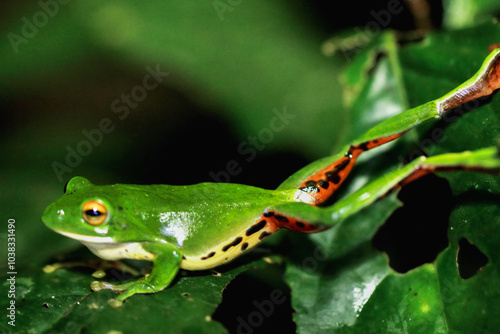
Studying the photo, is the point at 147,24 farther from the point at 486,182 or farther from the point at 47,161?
the point at 486,182

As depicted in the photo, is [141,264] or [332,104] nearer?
[141,264]

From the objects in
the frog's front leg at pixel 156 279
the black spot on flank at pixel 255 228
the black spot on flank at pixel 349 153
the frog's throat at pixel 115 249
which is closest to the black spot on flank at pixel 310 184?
the black spot on flank at pixel 349 153

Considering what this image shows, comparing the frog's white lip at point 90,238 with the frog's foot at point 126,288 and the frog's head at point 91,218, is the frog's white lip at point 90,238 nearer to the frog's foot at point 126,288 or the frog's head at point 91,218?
the frog's head at point 91,218

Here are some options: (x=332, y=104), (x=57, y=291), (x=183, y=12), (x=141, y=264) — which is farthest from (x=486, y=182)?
(x=183, y=12)

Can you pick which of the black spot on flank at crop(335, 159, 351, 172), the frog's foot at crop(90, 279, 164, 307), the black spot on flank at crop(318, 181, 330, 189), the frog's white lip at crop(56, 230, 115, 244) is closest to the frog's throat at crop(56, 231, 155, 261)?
the frog's white lip at crop(56, 230, 115, 244)

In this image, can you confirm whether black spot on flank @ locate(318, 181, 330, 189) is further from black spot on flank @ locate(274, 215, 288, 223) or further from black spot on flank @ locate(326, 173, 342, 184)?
black spot on flank @ locate(274, 215, 288, 223)

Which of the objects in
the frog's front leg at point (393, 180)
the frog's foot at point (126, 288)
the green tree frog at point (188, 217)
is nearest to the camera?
the frog's front leg at point (393, 180)
